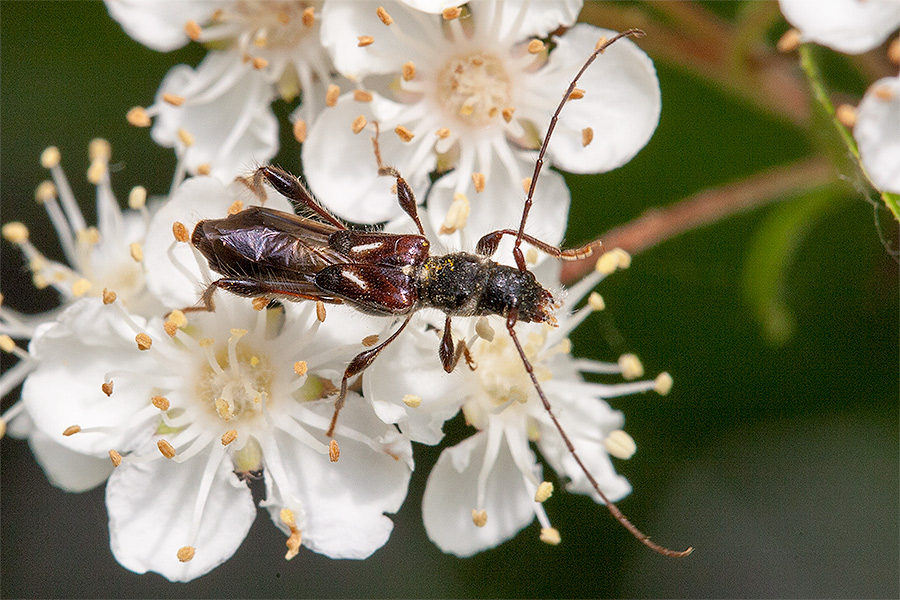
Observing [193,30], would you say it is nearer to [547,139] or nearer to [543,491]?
[547,139]

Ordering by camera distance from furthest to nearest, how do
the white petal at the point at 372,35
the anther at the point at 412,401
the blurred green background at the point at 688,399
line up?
1. the blurred green background at the point at 688,399
2. the white petal at the point at 372,35
3. the anther at the point at 412,401

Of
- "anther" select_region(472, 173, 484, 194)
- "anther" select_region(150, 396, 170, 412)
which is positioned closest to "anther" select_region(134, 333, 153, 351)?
"anther" select_region(150, 396, 170, 412)

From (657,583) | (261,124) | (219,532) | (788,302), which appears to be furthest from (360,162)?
(657,583)

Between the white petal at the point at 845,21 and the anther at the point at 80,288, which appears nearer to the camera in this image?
the white petal at the point at 845,21

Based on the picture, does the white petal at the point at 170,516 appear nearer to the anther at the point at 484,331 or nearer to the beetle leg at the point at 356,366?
the beetle leg at the point at 356,366

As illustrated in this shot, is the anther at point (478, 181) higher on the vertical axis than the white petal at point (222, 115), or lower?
higher

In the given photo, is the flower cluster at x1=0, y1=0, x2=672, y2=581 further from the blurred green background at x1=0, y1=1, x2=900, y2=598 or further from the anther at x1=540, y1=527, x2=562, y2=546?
the blurred green background at x1=0, y1=1, x2=900, y2=598

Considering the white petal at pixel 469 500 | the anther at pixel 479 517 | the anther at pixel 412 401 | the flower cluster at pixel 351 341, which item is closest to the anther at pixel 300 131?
the flower cluster at pixel 351 341
